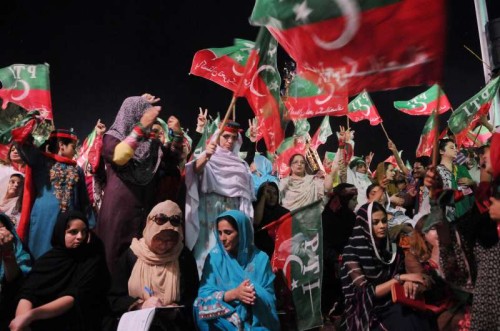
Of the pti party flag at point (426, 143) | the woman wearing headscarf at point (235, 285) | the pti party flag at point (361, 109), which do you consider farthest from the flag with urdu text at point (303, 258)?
the pti party flag at point (361, 109)

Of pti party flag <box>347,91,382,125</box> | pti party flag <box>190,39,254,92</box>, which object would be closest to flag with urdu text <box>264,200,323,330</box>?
pti party flag <box>190,39,254,92</box>

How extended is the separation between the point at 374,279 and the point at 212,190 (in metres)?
1.73

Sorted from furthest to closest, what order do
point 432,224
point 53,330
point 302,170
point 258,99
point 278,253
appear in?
point 302,170 → point 258,99 → point 278,253 → point 53,330 → point 432,224

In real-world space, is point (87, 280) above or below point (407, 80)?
below

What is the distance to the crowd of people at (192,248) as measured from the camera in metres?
3.50

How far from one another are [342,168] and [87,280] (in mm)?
4197

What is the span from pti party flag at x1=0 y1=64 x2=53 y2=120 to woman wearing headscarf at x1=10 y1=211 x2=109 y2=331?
287 cm

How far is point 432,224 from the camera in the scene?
3439 mm

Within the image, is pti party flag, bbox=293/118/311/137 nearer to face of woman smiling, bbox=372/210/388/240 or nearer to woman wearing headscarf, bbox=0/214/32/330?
face of woman smiling, bbox=372/210/388/240

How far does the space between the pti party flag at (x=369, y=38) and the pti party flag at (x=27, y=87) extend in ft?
11.8

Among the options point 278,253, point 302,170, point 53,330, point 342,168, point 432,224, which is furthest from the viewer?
point 342,168

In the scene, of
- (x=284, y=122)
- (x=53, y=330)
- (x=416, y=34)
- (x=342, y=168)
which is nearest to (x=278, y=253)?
(x=284, y=122)

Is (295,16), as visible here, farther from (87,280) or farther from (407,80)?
(87,280)

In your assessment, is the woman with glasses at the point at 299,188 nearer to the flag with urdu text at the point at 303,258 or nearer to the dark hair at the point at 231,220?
the flag with urdu text at the point at 303,258
